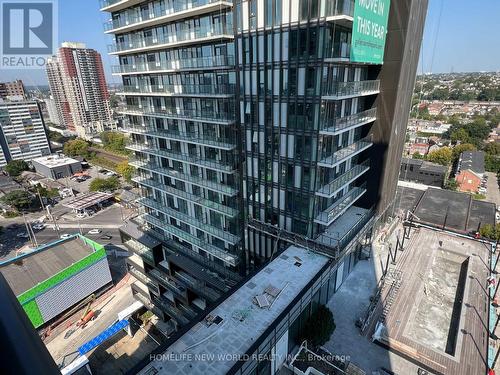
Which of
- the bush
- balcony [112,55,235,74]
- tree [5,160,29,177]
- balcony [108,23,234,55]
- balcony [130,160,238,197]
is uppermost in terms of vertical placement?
balcony [108,23,234,55]

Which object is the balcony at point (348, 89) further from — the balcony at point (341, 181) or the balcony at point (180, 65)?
the balcony at point (180, 65)

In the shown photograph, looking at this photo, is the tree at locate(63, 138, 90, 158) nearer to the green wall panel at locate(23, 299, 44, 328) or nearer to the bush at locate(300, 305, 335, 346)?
the green wall panel at locate(23, 299, 44, 328)

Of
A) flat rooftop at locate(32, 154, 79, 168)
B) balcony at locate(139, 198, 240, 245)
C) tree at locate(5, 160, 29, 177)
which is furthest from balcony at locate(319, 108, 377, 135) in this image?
tree at locate(5, 160, 29, 177)

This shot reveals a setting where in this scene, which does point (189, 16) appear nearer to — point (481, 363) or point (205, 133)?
point (205, 133)

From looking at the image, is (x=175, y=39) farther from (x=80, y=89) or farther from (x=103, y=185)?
(x=80, y=89)

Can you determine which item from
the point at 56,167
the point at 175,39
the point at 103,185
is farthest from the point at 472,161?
the point at 56,167

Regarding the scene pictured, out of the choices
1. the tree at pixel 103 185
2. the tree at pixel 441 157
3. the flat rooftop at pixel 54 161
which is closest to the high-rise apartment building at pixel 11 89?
the flat rooftop at pixel 54 161
